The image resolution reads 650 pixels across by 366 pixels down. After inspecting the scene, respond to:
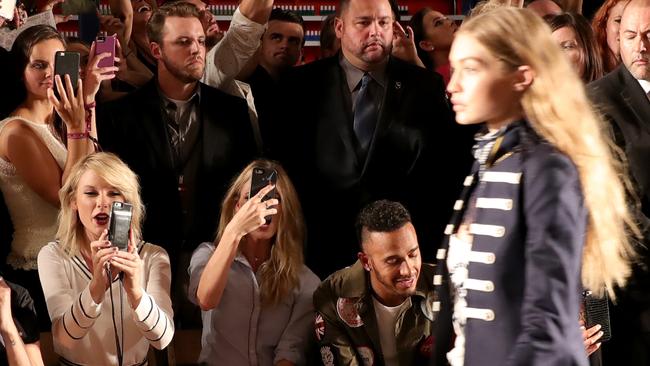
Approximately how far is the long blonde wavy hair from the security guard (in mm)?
189

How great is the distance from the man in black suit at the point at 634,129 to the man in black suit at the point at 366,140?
82 cm

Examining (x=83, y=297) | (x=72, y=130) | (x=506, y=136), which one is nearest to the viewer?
(x=506, y=136)

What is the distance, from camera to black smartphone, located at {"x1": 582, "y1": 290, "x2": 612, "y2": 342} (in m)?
3.30

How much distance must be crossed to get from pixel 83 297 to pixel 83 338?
0.18 metres

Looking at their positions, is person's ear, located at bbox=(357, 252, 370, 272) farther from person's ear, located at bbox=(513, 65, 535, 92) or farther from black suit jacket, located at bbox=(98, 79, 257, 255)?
person's ear, located at bbox=(513, 65, 535, 92)

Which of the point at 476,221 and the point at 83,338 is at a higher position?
the point at 476,221

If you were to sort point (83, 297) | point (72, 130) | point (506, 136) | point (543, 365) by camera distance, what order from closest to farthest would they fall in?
point (543, 365) < point (506, 136) < point (83, 297) < point (72, 130)

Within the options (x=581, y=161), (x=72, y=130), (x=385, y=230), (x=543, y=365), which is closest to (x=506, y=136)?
(x=581, y=161)

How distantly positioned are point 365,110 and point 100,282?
4.07 ft

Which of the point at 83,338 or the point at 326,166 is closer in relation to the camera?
the point at 83,338

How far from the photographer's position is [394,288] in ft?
11.9

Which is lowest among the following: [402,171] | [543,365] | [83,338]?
[83,338]

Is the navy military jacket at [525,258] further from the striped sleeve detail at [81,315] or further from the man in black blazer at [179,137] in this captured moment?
the man in black blazer at [179,137]

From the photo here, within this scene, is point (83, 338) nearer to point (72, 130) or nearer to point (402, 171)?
point (72, 130)
